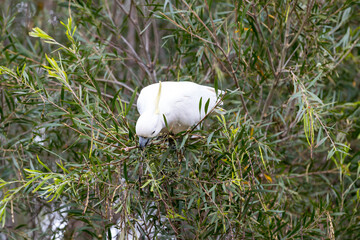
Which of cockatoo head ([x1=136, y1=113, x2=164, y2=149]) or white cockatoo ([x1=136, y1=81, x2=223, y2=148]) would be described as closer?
cockatoo head ([x1=136, y1=113, x2=164, y2=149])

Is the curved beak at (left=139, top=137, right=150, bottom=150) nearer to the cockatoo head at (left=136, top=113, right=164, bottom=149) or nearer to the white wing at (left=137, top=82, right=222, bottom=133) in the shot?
the cockatoo head at (left=136, top=113, right=164, bottom=149)

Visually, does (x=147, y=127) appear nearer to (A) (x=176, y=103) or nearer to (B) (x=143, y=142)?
(B) (x=143, y=142)

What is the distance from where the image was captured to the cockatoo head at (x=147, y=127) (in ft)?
4.46

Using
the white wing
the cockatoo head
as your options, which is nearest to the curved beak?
the cockatoo head

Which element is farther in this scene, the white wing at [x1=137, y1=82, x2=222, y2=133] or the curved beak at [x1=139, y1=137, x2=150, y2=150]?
the white wing at [x1=137, y1=82, x2=222, y2=133]

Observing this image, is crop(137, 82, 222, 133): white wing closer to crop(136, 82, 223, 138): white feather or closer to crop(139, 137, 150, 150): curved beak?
crop(136, 82, 223, 138): white feather

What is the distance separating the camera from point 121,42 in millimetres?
2426

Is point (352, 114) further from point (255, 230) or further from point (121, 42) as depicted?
point (121, 42)

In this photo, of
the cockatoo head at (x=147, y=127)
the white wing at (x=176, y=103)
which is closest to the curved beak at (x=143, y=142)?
the cockatoo head at (x=147, y=127)

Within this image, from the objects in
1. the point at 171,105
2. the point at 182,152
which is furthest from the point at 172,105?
the point at 182,152

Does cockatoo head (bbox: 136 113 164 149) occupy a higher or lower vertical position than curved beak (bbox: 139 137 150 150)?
higher

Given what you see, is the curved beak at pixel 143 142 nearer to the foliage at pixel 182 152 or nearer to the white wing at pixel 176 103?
the foliage at pixel 182 152

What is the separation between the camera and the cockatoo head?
1.36 m

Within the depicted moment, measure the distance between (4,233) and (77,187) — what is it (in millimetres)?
756
